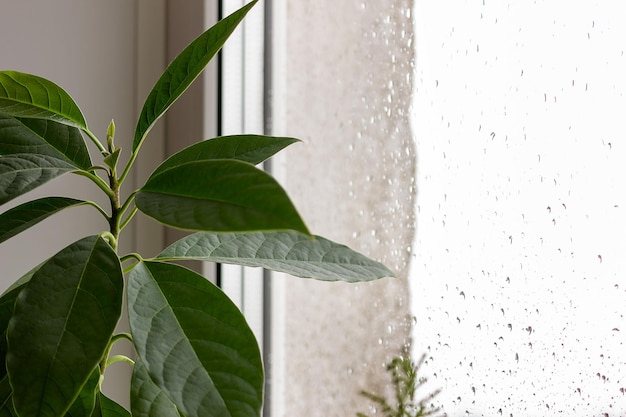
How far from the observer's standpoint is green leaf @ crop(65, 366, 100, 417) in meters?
0.58

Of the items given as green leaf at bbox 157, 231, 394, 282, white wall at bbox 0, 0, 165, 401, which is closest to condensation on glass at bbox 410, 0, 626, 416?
green leaf at bbox 157, 231, 394, 282

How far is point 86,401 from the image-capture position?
1.92 feet

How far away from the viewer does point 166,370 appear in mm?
495

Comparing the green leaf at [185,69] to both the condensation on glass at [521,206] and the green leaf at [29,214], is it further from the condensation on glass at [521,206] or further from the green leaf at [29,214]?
the condensation on glass at [521,206]

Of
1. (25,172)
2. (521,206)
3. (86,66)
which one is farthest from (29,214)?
(86,66)

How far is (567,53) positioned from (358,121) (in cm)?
35

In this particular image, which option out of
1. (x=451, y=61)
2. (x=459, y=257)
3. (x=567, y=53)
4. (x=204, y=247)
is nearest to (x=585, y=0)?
(x=567, y=53)

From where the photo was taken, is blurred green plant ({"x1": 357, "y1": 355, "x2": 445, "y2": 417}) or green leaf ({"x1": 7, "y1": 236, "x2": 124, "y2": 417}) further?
blurred green plant ({"x1": 357, "y1": 355, "x2": 445, "y2": 417})

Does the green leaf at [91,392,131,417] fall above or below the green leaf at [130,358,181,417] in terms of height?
below

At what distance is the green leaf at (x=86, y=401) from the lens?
0.58 m

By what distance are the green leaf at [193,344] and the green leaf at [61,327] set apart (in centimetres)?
2

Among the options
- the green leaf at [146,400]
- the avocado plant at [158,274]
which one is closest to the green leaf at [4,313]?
the avocado plant at [158,274]

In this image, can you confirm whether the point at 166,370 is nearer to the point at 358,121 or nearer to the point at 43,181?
the point at 43,181

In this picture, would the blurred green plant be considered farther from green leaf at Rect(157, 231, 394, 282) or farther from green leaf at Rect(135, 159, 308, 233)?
green leaf at Rect(135, 159, 308, 233)
